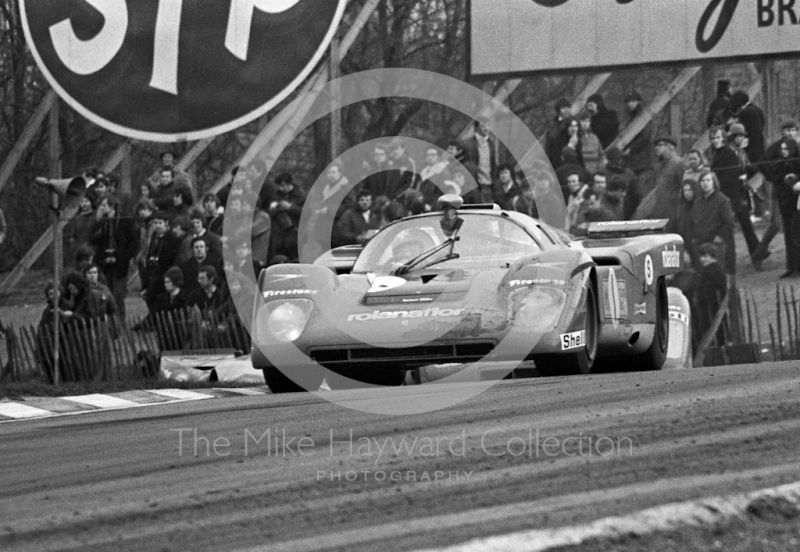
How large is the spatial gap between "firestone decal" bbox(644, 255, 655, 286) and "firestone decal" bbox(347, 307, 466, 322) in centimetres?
203

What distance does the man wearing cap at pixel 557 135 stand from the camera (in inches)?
577

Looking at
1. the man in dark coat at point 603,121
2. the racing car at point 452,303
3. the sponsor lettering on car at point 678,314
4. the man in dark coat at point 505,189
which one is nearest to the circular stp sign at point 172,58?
the man in dark coat at point 505,189

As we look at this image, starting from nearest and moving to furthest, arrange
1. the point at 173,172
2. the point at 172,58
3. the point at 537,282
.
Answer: the point at 537,282 < the point at 173,172 < the point at 172,58

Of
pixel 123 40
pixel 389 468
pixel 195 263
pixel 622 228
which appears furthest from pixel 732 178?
pixel 389 468

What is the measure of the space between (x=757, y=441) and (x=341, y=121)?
12257 millimetres

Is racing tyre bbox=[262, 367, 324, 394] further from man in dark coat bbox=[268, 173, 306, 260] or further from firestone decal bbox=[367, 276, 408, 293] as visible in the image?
man in dark coat bbox=[268, 173, 306, 260]

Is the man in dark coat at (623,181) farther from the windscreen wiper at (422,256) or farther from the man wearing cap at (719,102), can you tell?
the windscreen wiper at (422,256)

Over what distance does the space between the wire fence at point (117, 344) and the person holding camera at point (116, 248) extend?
2.19 m

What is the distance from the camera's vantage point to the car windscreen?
830 cm

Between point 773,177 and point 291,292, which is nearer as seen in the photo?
point 291,292

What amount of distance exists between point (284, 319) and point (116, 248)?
27.5ft

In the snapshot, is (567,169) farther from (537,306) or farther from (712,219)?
(537,306)

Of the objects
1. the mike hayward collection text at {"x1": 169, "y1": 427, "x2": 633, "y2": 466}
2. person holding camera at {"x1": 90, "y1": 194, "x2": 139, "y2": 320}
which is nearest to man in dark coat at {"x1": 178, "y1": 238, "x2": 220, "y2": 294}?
person holding camera at {"x1": 90, "y1": 194, "x2": 139, "y2": 320}

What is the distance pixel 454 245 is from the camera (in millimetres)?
8375
